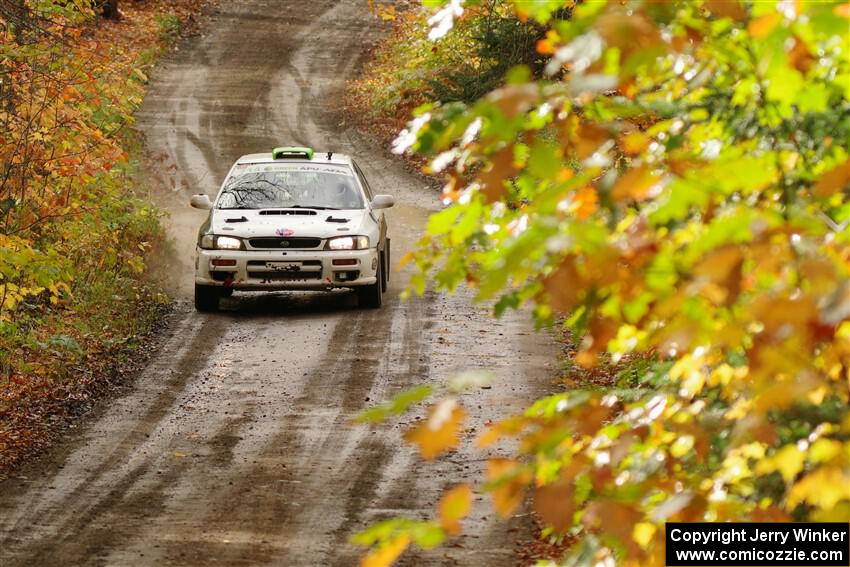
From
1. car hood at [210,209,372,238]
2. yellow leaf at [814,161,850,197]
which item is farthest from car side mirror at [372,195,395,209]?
yellow leaf at [814,161,850,197]

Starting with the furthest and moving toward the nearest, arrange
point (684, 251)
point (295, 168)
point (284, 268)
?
point (295, 168), point (284, 268), point (684, 251)

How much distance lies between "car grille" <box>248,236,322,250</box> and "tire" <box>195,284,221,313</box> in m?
0.81

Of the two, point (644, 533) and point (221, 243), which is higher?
point (644, 533)

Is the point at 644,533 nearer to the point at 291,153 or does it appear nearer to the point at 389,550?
the point at 389,550

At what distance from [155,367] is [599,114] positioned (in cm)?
953

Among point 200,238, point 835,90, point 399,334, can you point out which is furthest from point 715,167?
point 200,238

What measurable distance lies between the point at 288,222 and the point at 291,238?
0.99 ft

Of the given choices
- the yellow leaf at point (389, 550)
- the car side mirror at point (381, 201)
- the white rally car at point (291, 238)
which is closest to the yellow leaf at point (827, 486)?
the yellow leaf at point (389, 550)

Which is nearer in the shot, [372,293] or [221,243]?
[221,243]

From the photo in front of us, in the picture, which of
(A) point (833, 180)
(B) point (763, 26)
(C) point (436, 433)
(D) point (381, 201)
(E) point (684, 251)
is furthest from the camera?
(D) point (381, 201)

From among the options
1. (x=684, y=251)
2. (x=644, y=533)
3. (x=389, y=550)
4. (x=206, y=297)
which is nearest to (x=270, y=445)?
(x=206, y=297)

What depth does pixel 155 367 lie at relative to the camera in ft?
40.9

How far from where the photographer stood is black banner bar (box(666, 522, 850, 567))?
127 inches

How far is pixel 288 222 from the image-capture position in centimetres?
1460
